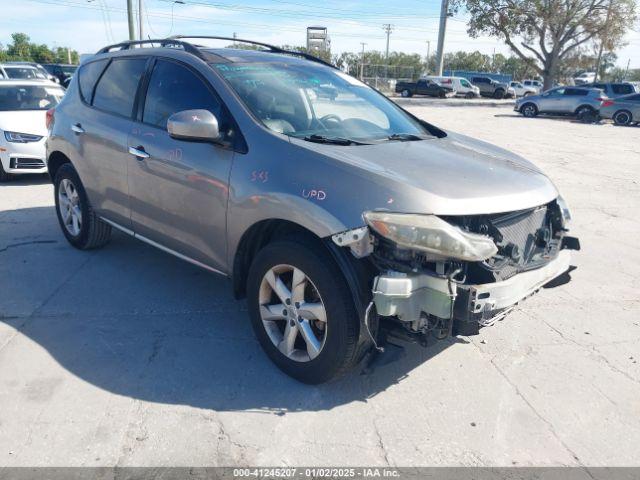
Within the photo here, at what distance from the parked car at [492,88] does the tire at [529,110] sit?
2078 centimetres

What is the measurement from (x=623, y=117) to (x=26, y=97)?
24.3 metres

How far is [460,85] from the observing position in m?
45.0

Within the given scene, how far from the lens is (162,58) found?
13.6ft

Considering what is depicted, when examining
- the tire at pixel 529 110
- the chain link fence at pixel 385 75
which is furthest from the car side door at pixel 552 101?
the chain link fence at pixel 385 75

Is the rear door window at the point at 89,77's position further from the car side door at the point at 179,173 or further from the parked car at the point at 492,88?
the parked car at the point at 492,88

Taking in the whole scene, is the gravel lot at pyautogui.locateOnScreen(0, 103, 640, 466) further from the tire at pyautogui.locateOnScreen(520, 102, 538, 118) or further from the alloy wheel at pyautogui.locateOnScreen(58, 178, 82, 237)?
the tire at pyautogui.locateOnScreen(520, 102, 538, 118)

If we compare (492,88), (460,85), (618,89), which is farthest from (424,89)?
(618,89)

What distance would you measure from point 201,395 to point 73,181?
3047 millimetres

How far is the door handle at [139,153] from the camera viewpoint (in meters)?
4.01

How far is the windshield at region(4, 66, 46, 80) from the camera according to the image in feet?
64.0

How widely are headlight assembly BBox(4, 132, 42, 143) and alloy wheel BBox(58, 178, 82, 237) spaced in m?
3.78

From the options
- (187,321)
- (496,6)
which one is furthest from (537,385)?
(496,6)

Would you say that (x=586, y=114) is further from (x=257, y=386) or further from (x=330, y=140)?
(x=257, y=386)

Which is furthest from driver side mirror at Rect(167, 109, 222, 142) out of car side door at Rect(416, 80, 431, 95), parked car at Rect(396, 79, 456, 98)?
car side door at Rect(416, 80, 431, 95)
